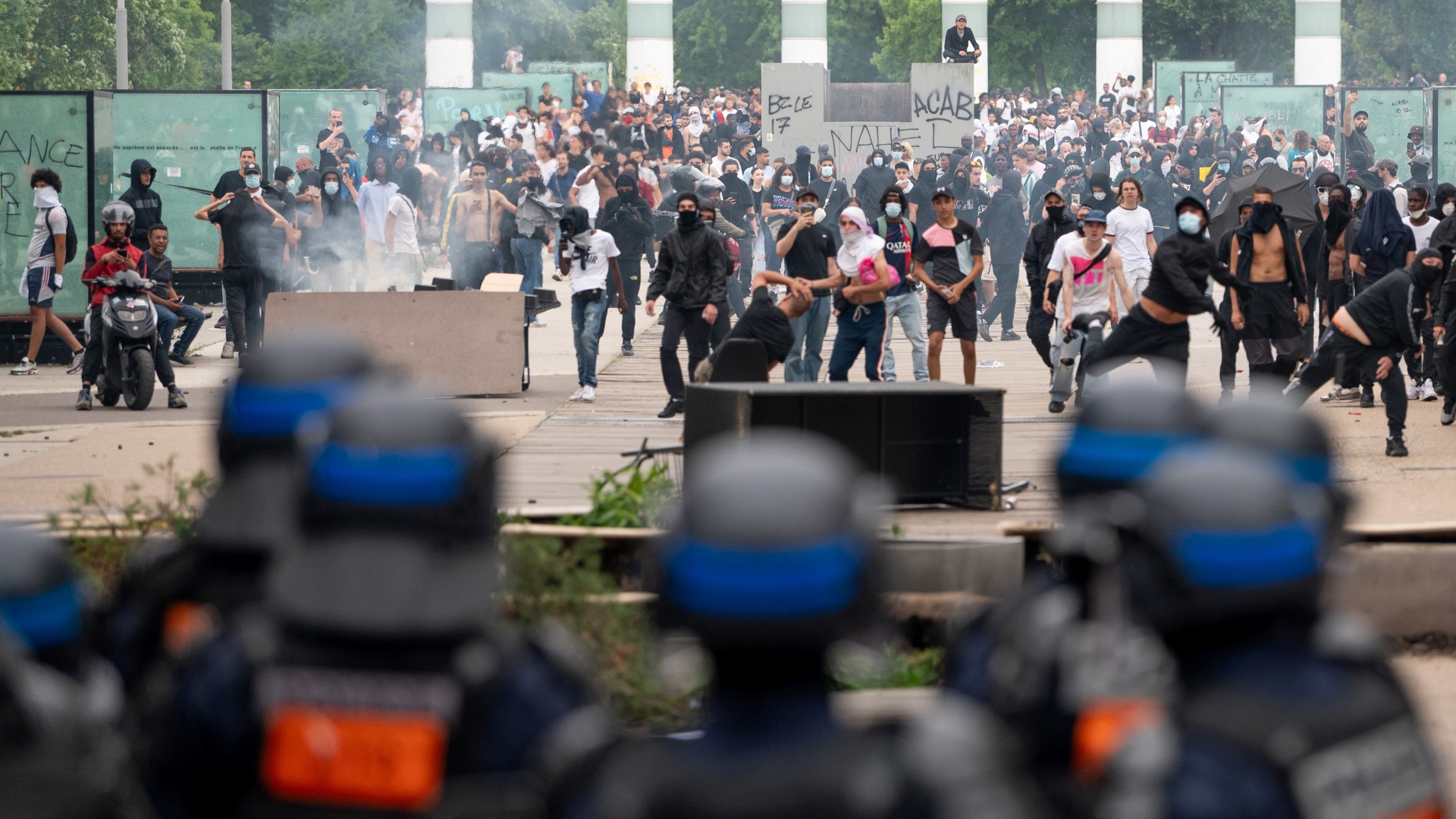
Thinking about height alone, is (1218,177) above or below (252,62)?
below

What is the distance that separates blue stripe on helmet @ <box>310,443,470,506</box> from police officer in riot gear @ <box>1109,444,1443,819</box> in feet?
3.26

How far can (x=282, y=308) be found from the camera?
15.9 metres

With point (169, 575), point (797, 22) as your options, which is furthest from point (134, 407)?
point (797, 22)

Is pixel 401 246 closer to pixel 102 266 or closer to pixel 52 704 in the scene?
pixel 102 266

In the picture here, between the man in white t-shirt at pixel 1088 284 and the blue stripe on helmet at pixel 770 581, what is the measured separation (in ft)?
40.8

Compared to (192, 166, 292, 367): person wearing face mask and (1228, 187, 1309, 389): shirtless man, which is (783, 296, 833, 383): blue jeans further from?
(192, 166, 292, 367): person wearing face mask

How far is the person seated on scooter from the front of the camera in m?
15.0

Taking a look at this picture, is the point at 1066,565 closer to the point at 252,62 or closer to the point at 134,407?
the point at 134,407

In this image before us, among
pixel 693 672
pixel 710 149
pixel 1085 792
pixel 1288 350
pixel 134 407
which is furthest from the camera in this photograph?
pixel 710 149

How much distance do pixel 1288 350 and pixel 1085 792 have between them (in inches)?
462

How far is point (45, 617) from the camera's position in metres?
2.72

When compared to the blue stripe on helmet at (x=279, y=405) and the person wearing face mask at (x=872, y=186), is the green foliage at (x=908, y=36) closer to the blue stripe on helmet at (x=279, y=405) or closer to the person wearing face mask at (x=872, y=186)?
the person wearing face mask at (x=872, y=186)

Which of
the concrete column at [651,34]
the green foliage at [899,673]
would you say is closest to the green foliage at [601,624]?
the green foliage at [899,673]

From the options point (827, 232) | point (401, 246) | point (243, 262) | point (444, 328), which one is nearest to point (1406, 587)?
point (827, 232)
